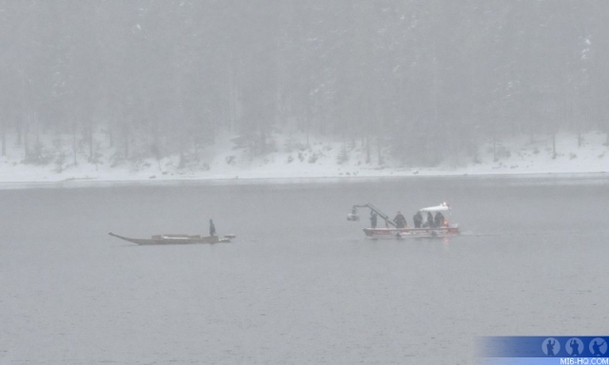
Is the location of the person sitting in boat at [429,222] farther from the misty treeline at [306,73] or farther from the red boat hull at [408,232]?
the misty treeline at [306,73]

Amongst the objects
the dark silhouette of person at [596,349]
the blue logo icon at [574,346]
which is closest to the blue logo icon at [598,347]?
the dark silhouette of person at [596,349]

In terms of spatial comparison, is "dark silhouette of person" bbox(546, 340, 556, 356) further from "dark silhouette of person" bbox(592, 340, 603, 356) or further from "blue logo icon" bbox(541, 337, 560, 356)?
"dark silhouette of person" bbox(592, 340, 603, 356)

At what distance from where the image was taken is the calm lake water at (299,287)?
33375 millimetres

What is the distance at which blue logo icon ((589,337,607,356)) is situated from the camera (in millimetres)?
21656

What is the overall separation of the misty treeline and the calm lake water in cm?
3692

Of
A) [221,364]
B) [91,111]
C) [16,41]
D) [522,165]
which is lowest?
[221,364]

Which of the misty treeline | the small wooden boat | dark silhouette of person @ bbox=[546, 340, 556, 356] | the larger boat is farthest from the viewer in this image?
the misty treeline

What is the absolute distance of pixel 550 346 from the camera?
→ 21859 millimetres

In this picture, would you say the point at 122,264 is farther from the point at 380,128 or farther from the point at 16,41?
the point at 16,41

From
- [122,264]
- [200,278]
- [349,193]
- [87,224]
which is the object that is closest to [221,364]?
[200,278]

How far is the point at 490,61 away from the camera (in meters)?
122

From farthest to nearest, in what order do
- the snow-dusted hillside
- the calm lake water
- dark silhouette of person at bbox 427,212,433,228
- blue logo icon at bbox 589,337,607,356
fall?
the snow-dusted hillside, dark silhouette of person at bbox 427,212,433,228, the calm lake water, blue logo icon at bbox 589,337,607,356

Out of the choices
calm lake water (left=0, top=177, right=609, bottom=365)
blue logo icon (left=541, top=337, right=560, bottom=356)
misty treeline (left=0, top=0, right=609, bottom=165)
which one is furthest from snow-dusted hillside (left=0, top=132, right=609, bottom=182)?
blue logo icon (left=541, top=337, right=560, bottom=356)

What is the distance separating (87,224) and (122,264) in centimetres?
2759
